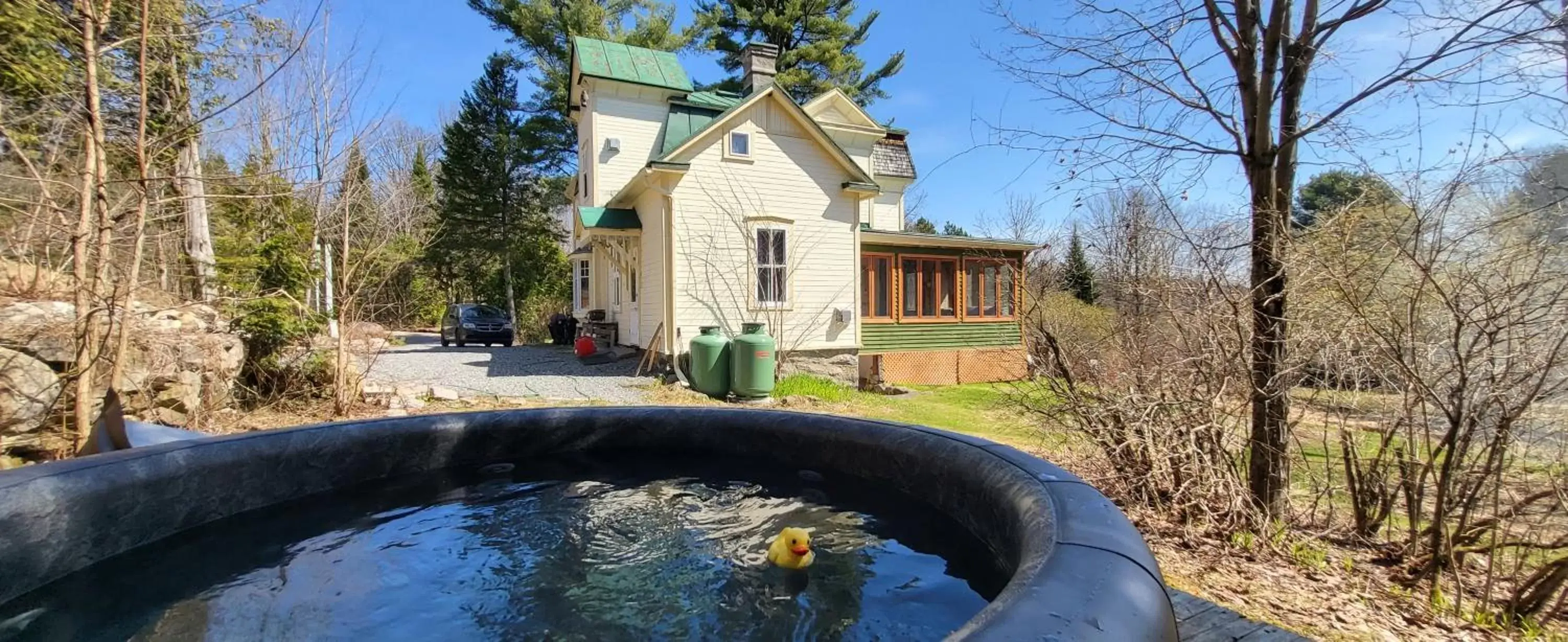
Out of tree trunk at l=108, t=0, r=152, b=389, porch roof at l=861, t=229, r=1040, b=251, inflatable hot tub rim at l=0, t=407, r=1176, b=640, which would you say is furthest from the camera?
porch roof at l=861, t=229, r=1040, b=251

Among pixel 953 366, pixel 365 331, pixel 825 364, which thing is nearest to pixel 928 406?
pixel 825 364

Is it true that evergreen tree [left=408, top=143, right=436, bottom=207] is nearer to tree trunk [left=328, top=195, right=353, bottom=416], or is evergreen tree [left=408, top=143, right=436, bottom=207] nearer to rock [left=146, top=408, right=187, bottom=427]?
tree trunk [left=328, top=195, right=353, bottom=416]

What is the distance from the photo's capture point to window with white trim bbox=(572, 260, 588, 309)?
19172 millimetres

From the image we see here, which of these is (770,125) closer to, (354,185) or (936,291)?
(936,291)

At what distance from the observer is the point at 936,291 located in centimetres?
1527

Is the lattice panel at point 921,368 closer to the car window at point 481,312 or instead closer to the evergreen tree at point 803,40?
the car window at point 481,312

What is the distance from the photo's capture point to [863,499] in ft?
12.9

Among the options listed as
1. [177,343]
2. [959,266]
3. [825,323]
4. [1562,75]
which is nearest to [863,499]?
[1562,75]

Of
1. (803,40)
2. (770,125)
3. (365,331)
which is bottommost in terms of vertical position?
(365,331)

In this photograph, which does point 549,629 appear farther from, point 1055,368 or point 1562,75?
point 1562,75

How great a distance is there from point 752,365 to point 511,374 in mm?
4835

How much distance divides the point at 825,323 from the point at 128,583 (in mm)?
11001

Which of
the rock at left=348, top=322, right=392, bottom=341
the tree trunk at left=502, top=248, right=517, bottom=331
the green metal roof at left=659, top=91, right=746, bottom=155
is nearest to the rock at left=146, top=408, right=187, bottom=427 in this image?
the rock at left=348, top=322, right=392, bottom=341

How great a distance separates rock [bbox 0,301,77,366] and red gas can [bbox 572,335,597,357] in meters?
9.22
